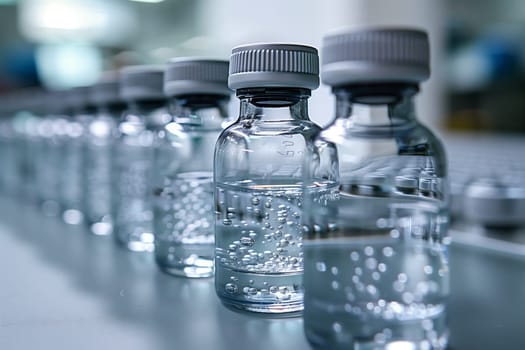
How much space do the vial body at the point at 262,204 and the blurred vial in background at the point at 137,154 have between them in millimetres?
227

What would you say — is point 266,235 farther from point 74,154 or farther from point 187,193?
point 74,154

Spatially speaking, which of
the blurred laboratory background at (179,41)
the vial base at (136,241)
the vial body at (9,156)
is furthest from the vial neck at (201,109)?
the blurred laboratory background at (179,41)

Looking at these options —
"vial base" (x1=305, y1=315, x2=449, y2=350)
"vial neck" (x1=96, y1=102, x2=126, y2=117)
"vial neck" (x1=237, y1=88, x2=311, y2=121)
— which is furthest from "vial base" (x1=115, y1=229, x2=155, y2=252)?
"vial base" (x1=305, y1=315, x2=449, y2=350)

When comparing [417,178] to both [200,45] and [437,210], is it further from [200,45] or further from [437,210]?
[200,45]

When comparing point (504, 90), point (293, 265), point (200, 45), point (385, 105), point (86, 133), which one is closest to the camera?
point (385, 105)

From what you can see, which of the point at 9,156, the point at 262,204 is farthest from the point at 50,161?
the point at 262,204

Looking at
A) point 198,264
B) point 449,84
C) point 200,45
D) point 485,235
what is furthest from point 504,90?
point 198,264

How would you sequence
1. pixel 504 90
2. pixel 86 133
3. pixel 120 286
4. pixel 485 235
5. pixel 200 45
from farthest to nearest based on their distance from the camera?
pixel 504 90, pixel 200 45, pixel 86 133, pixel 485 235, pixel 120 286

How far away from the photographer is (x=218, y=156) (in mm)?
617

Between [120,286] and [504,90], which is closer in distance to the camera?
[120,286]

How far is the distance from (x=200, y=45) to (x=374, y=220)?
3.37 m

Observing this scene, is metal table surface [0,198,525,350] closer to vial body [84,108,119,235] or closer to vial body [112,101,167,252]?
vial body [112,101,167,252]

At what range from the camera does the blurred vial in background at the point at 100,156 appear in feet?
3.43

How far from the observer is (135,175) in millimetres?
987
